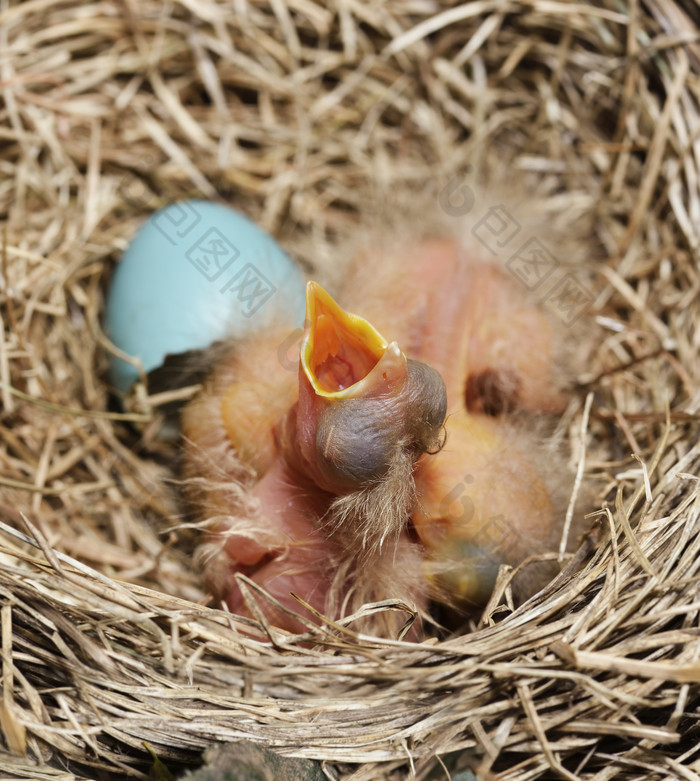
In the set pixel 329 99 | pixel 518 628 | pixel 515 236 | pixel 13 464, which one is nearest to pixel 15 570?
pixel 13 464

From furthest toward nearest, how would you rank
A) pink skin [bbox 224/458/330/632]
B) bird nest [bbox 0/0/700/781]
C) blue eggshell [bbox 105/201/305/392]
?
blue eggshell [bbox 105/201/305/392]
pink skin [bbox 224/458/330/632]
bird nest [bbox 0/0/700/781]

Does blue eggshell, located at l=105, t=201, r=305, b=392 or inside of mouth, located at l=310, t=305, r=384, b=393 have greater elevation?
blue eggshell, located at l=105, t=201, r=305, b=392

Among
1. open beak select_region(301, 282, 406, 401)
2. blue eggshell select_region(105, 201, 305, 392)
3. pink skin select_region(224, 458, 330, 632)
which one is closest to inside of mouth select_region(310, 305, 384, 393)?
open beak select_region(301, 282, 406, 401)

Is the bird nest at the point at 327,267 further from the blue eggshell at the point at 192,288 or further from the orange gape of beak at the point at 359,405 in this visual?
the orange gape of beak at the point at 359,405

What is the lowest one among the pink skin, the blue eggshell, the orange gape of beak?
Result: the pink skin

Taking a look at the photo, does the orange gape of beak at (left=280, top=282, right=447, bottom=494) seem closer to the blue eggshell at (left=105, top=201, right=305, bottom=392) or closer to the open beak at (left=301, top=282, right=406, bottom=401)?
the open beak at (left=301, top=282, right=406, bottom=401)

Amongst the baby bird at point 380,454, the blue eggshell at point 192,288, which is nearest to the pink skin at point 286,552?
the baby bird at point 380,454

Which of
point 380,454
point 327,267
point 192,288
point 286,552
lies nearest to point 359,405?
point 380,454
